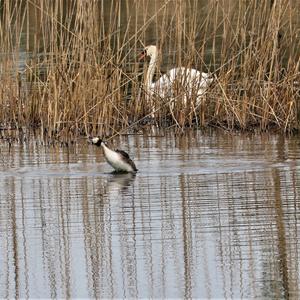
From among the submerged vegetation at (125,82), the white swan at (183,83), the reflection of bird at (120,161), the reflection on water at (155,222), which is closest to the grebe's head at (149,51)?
the white swan at (183,83)

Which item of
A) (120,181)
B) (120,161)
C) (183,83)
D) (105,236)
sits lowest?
(105,236)

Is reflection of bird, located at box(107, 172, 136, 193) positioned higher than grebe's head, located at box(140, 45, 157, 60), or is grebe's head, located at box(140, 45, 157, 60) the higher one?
grebe's head, located at box(140, 45, 157, 60)

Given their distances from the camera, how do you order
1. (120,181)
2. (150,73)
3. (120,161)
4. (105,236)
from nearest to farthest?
(105,236)
(120,181)
(120,161)
(150,73)

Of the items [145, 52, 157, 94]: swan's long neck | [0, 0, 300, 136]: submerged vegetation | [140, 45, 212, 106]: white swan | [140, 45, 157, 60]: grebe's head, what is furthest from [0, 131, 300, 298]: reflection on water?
[140, 45, 157, 60]: grebe's head

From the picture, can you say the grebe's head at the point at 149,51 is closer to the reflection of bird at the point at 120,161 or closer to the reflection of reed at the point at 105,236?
the reflection of bird at the point at 120,161

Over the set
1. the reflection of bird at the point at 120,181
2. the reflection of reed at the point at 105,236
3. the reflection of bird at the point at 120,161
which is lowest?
the reflection of reed at the point at 105,236

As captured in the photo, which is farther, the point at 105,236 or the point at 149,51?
the point at 149,51

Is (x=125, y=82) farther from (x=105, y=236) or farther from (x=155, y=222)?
(x=105, y=236)

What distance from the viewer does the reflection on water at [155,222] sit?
23.5 ft

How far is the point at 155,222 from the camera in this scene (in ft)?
29.5

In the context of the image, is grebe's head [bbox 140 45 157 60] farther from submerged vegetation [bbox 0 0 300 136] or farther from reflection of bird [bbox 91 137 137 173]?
reflection of bird [bbox 91 137 137 173]

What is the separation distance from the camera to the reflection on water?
7176 mm

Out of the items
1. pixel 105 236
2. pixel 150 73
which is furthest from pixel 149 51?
pixel 105 236

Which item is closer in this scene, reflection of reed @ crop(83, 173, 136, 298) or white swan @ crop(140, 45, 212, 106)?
reflection of reed @ crop(83, 173, 136, 298)
